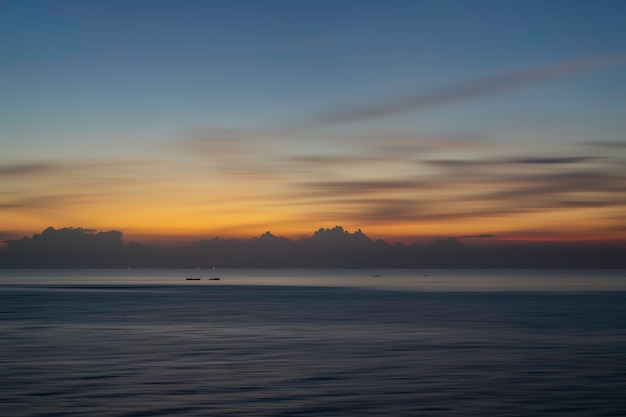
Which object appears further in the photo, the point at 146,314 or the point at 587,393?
the point at 146,314

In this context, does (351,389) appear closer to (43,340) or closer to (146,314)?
(43,340)

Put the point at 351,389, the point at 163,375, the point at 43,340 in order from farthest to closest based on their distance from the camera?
1. the point at 43,340
2. the point at 163,375
3. the point at 351,389

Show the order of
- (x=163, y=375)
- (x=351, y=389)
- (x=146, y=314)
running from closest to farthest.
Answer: (x=351, y=389) → (x=163, y=375) → (x=146, y=314)

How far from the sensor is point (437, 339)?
2648 inches

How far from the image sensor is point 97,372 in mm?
46094

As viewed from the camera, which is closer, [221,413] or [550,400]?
[221,413]

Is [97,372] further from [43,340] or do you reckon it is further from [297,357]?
[43,340]

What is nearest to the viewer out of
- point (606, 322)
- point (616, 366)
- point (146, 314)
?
point (616, 366)

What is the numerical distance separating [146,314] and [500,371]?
6600 cm

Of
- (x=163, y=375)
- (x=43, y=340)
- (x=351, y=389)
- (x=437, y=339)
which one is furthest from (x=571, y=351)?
(x=43, y=340)

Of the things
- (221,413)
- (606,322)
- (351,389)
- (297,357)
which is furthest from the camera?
(606,322)

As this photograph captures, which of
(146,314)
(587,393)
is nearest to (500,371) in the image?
(587,393)

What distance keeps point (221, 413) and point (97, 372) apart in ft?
48.8

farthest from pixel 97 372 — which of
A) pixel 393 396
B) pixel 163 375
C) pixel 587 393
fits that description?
pixel 587 393
